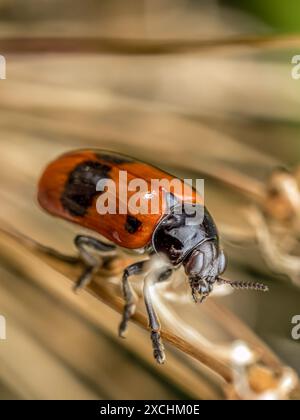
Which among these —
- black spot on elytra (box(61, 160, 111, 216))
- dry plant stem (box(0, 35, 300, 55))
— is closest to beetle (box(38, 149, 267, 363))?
black spot on elytra (box(61, 160, 111, 216))

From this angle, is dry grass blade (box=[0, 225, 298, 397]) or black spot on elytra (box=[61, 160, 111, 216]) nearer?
dry grass blade (box=[0, 225, 298, 397])

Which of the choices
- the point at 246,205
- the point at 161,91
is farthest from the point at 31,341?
the point at 161,91

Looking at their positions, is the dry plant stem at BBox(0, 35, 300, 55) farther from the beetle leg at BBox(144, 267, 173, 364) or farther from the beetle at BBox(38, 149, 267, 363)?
the beetle leg at BBox(144, 267, 173, 364)

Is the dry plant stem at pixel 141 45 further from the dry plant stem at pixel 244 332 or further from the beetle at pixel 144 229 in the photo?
the dry plant stem at pixel 244 332

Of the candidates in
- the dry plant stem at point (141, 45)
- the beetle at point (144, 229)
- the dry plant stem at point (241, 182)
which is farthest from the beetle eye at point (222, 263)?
the dry plant stem at point (141, 45)

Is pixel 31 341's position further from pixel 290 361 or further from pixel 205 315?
pixel 290 361

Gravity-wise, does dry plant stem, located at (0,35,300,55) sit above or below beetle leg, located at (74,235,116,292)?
above

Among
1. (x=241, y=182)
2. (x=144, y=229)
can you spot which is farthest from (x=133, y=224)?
(x=241, y=182)

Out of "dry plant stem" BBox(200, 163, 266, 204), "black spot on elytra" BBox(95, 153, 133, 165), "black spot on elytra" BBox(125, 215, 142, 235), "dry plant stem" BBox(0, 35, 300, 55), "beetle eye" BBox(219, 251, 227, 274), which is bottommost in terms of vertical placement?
"beetle eye" BBox(219, 251, 227, 274)
